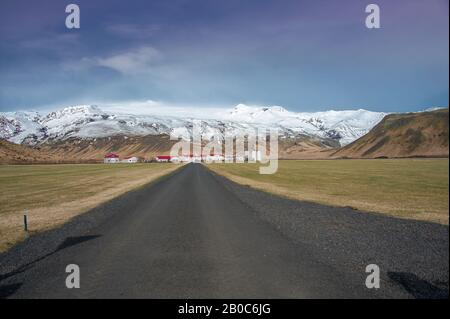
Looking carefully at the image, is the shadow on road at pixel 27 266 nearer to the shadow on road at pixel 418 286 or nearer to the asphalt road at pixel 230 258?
the asphalt road at pixel 230 258

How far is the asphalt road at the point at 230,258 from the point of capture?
26.8ft

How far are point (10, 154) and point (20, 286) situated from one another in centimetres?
17146

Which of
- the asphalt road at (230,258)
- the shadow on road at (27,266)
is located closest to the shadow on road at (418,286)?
the asphalt road at (230,258)

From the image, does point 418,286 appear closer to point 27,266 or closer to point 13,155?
point 27,266

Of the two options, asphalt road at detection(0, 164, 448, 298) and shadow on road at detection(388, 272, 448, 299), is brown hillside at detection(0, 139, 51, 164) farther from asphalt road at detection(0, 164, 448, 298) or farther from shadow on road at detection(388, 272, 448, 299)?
shadow on road at detection(388, 272, 448, 299)

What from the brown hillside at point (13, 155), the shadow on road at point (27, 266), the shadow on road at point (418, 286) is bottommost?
the shadow on road at point (27, 266)

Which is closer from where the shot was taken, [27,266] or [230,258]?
[27,266]

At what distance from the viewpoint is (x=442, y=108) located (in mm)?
6340

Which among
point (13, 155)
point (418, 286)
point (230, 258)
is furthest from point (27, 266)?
point (13, 155)

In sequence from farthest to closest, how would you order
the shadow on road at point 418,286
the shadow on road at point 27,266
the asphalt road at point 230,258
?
the shadow on road at point 27,266 → the asphalt road at point 230,258 → the shadow on road at point 418,286

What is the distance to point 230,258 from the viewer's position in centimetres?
1085

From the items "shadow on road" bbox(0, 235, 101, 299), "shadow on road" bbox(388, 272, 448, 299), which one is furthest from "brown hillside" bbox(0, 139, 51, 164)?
"shadow on road" bbox(388, 272, 448, 299)
